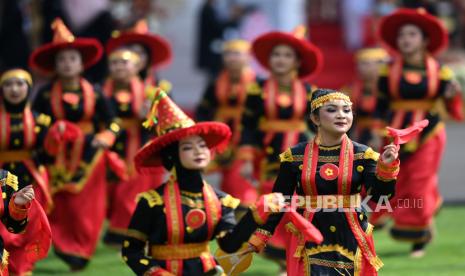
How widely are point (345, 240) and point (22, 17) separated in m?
10.9

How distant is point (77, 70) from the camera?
40.4 feet

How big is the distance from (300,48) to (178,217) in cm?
377

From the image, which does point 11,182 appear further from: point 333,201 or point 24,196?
point 333,201

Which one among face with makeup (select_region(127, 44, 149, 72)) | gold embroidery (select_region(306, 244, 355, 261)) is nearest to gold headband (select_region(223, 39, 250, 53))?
face with makeup (select_region(127, 44, 149, 72))

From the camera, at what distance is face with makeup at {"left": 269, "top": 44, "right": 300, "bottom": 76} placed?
1201 centimetres

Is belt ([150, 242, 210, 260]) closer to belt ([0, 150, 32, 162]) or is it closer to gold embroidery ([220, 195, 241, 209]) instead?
gold embroidery ([220, 195, 241, 209])

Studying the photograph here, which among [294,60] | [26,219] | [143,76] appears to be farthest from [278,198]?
[143,76]

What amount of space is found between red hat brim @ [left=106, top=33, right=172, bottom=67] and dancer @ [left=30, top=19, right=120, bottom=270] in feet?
4.58

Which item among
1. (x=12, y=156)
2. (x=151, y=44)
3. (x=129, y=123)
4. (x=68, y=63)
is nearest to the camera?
(x=12, y=156)

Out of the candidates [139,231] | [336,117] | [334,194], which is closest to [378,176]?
[334,194]

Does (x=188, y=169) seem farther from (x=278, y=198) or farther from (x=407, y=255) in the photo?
(x=407, y=255)

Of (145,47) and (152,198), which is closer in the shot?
(152,198)

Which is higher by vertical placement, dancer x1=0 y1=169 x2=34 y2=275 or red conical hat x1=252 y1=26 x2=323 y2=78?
red conical hat x1=252 y1=26 x2=323 y2=78

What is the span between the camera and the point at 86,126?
1250 centimetres
